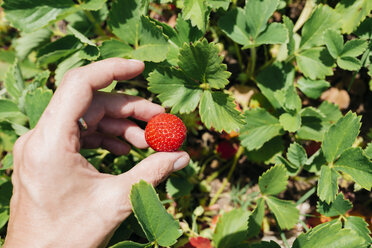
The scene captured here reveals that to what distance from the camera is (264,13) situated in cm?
176

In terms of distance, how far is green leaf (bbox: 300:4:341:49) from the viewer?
1.77m

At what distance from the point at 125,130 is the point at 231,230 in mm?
878

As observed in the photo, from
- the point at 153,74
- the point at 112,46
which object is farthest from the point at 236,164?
the point at 112,46

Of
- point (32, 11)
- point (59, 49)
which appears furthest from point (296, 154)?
point (32, 11)

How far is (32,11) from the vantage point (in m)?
1.80

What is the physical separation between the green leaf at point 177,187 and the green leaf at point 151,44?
0.80m

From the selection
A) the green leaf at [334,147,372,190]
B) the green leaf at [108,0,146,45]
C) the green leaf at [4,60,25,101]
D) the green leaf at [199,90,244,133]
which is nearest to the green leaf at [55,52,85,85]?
the green leaf at [4,60,25,101]

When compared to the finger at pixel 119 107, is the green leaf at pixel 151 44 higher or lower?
higher

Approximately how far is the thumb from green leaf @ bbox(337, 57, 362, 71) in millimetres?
A: 1115

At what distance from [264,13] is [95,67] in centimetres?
102

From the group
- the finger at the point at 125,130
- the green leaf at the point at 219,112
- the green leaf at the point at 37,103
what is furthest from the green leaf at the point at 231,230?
the green leaf at the point at 37,103

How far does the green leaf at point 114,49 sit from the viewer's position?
1.80 metres

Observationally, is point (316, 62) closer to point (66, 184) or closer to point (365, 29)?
point (365, 29)

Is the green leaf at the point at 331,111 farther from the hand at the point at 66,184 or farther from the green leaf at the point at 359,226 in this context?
the hand at the point at 66,184
